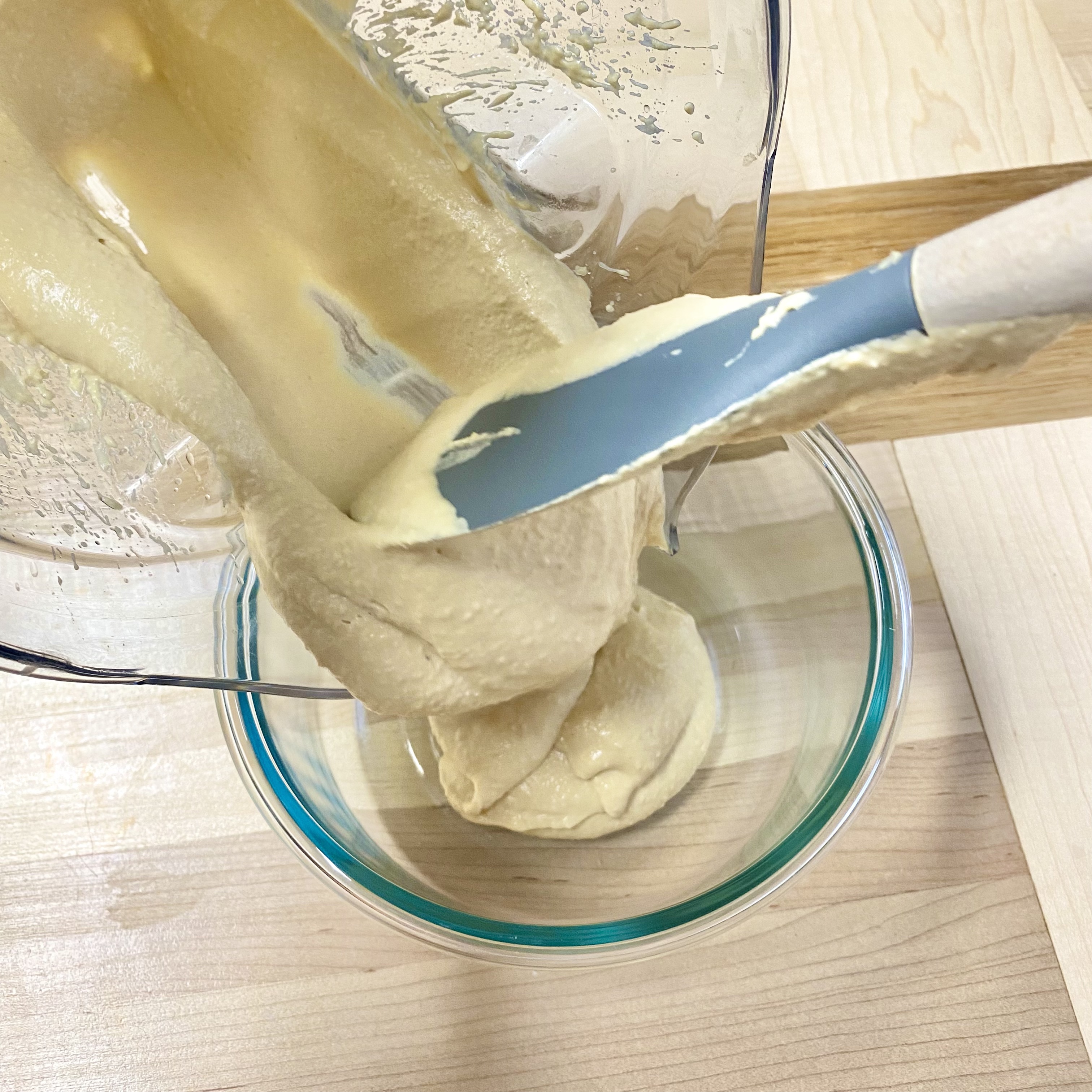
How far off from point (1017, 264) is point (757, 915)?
19.1 inches

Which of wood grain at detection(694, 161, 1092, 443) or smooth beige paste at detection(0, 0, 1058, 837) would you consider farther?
wood grain at detection(694, 161, 1092, 443)

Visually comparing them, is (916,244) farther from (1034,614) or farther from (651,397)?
(651,397)

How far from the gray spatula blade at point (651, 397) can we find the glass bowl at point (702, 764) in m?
0.20

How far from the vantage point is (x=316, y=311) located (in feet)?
1.42

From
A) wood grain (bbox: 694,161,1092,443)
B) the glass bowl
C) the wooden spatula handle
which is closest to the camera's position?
the wooden spatula handle

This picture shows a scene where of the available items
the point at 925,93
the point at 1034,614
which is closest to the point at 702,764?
the point at 1034,614

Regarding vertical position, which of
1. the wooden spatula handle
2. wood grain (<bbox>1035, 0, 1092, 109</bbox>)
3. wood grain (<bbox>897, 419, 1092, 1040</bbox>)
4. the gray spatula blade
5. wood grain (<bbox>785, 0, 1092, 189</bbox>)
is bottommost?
wood grain (<bbox>897, 419, 1092, 1040</bbox>)

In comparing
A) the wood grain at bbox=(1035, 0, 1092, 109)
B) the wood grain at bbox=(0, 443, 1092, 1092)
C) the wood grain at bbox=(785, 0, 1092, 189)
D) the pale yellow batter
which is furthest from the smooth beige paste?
the wood grain at bbox=(1035, 0, 1092, 109)

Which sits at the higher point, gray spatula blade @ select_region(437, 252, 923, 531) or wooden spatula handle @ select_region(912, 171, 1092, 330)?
wooden spatula handle @ select_region(912, 171, 1092, 330)

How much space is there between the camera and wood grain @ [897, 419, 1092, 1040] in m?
0.60

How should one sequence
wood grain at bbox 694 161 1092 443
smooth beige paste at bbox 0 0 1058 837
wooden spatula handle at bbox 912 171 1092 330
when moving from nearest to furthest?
wooden spatula handle at bbox 912 171 1092 330 → smooth beige paste at bbox 0 0 1058 837 → wood grain at bbox 694 161 1092 443

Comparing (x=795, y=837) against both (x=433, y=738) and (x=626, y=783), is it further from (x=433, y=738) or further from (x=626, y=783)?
(x=433, y=738)

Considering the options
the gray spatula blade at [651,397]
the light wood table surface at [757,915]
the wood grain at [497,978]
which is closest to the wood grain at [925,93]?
the light wood table surface at [757,915]

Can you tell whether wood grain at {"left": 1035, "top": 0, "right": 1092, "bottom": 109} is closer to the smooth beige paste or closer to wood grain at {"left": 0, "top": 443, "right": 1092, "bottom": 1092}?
wood grain at {"left": 0, "top": 443, "right": 1092, "bottom": 1092}
